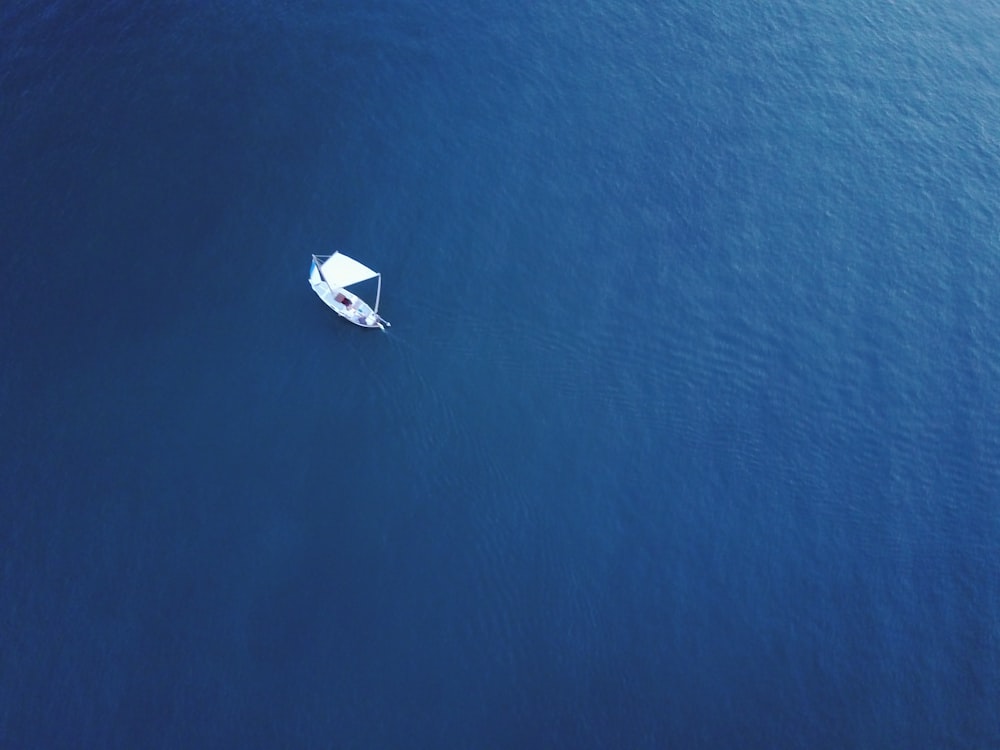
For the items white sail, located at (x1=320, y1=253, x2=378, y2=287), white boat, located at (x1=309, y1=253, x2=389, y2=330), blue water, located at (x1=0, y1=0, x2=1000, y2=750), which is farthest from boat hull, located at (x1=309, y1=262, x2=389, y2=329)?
blue water, located at (x1=0, y1=0, x2=1000, y2=750)

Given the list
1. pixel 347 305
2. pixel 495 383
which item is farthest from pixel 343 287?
pixel 495 383

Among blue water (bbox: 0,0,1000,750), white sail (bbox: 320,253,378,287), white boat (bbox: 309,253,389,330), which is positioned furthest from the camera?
white sail (bbox: 320,253,378,287)

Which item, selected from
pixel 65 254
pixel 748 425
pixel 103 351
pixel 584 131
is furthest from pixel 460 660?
pixel 584 131

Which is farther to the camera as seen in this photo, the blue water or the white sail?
the white sail

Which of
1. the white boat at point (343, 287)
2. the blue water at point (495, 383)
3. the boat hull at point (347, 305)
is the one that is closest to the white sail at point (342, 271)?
the white boat at point (343, 287)

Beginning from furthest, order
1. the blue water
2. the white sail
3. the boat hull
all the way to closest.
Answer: the white sail
the boat hull
the blue water

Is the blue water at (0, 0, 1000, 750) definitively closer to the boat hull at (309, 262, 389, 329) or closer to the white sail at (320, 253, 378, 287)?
the boat hull at (309, 262, 389, 329)

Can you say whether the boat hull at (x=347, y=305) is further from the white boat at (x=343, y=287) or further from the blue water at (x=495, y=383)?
the blue water at (x=495, y=383)

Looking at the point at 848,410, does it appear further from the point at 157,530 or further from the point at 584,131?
the point at 157,530
